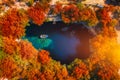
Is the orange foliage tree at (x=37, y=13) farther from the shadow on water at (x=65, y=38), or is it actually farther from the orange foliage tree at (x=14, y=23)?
the shadow on water at (x=65, y=38)

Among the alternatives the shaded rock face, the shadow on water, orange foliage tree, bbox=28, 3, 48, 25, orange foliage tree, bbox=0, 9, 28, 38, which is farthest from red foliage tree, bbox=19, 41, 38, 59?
the shaded rock face

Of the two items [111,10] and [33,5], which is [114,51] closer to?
[111,10]

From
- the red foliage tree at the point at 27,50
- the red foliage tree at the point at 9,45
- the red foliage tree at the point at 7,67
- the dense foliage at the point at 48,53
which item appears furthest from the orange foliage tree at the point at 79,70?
the red foliage tree at the point at 9,45

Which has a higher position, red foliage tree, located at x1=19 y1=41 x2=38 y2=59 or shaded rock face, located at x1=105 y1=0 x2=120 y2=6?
shaded rock face, located at x1=105 y1=0 x2=120 y2=6

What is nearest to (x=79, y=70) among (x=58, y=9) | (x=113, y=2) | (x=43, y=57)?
(x=43, y=57)

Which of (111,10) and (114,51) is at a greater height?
(111,10)

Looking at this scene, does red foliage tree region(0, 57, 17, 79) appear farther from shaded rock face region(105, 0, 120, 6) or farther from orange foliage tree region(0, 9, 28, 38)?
shaded rock face region(105, 0, 120, 6)

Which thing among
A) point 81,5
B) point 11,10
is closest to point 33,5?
point 11,10
